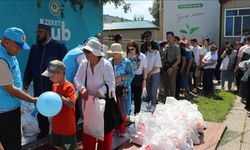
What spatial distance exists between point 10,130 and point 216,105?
22.3 ft

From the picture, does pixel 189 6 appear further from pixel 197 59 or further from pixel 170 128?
pixel 170 128

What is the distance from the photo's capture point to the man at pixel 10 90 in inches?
135

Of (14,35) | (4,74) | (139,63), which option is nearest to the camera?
(4,74)

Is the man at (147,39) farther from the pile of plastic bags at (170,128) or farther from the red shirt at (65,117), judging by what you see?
the red shirt at (65,117)

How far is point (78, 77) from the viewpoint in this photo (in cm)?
446

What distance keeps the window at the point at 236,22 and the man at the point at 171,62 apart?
16.7 metres

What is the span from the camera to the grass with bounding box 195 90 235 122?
7978 mm

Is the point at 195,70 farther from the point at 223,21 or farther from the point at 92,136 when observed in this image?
the point at 223,21

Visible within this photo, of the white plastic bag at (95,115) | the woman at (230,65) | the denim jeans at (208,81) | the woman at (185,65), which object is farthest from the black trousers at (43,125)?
the woman at (230,65)

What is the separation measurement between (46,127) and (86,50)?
6.78ft

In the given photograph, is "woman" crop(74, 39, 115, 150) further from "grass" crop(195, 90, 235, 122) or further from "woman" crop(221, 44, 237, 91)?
"woman" crop(221, 44, 237, 91)

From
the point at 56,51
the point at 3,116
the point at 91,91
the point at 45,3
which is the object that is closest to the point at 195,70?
the point at 45,3

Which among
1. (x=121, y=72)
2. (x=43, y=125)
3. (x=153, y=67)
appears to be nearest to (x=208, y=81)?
(x=153, y=67)

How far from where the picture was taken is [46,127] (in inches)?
226
